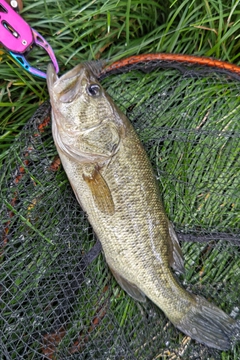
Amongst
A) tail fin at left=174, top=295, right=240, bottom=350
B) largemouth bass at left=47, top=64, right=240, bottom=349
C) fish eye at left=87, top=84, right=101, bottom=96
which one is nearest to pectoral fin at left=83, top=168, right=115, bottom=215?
largemouth bass at left=47, top=64, right=240, bottom=349

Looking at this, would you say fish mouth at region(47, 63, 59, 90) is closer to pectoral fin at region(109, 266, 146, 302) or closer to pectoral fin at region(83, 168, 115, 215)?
pectoral fin at region(83, 168, 115, 215)

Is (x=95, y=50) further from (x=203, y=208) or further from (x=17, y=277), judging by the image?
(x=17, y=277)

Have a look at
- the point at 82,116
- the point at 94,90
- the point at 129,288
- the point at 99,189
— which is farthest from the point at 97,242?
the point at 94,90

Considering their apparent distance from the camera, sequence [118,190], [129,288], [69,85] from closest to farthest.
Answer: [69,85] < [118,190] < [129,288]

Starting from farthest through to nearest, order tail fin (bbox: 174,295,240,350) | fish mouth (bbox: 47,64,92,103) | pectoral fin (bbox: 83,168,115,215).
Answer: tail fin (bbox: 174,295,240,350) < pectoral fin (bbox: 83,168,115,215) < fish mouth (bbox: 47,64,92,103)

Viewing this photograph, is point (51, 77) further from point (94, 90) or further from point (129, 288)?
point (129, 288)

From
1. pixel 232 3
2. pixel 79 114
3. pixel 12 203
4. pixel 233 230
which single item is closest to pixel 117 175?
pixel 79 114

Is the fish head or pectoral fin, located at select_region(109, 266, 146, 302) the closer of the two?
the fish head
